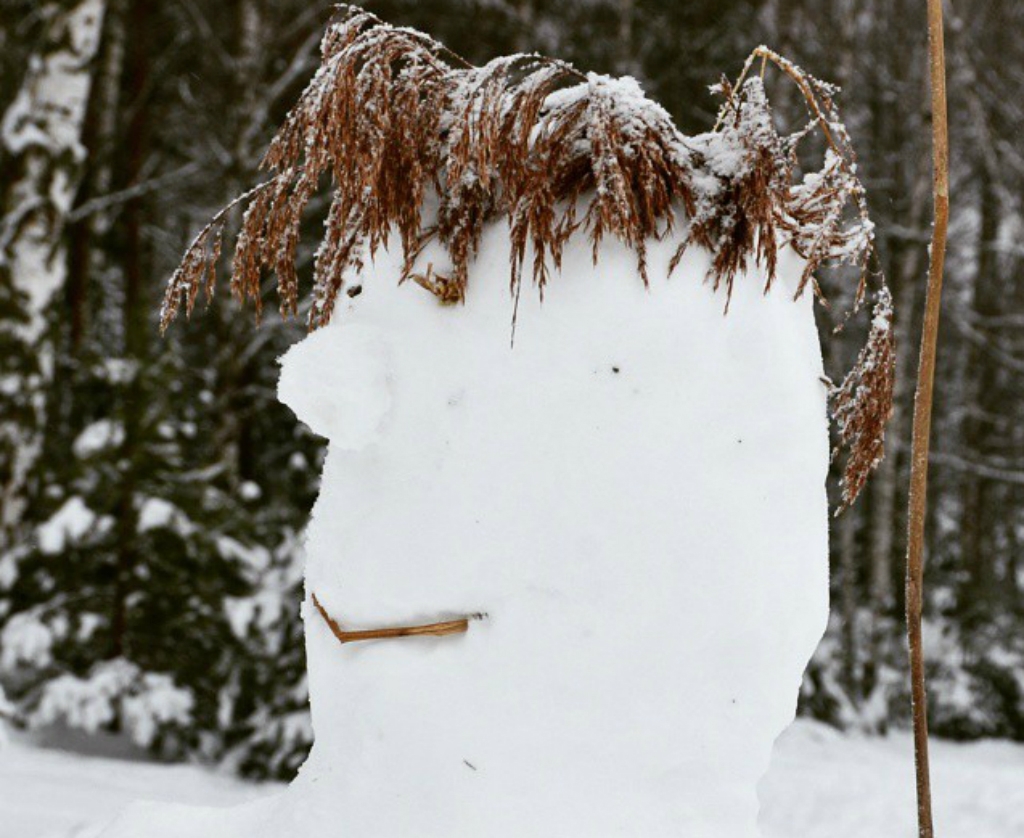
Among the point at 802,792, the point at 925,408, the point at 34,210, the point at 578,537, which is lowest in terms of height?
the point at 802,792

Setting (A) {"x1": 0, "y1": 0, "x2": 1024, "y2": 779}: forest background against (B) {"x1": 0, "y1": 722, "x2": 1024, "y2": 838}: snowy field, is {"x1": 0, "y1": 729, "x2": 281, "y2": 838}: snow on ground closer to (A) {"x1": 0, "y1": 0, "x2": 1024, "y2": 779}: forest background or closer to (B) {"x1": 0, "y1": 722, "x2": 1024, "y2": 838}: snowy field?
(B) {"x1": 0, "y1": 722, "x2": 1024, "y2": 838}: snowy field

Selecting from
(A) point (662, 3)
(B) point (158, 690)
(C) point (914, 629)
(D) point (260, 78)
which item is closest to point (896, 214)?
(A) point (662, 3)

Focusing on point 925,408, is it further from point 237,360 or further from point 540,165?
point 237,360

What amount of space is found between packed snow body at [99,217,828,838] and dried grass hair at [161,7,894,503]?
5cm

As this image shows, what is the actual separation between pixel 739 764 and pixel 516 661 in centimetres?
41

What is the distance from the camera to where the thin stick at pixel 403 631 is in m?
1.66

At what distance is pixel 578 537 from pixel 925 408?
22.5 inches

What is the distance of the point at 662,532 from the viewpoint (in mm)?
1615

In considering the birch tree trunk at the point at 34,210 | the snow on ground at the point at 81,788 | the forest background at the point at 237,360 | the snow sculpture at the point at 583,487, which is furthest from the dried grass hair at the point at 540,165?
the birch tree trunk at the point at 34,210

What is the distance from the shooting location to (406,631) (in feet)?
5.53

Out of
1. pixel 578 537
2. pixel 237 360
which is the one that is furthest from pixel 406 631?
pixel 237 360

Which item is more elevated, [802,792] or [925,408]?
[925,408]

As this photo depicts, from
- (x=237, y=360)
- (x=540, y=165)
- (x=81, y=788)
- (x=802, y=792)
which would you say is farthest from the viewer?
(x=237, y=360)

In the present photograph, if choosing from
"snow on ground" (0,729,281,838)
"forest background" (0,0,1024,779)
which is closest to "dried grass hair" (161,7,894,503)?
"forest background" (0,0,1024,779)
